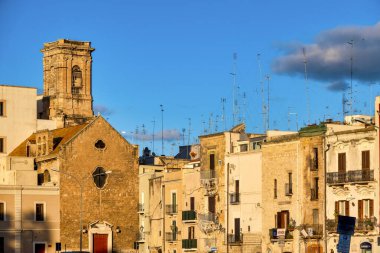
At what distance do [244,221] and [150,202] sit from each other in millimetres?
17540

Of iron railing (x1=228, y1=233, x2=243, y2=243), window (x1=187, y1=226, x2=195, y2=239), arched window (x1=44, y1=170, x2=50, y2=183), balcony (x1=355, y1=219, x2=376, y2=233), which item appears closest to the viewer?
balcony (x1=355, y1=219, x2=376, y2=233)

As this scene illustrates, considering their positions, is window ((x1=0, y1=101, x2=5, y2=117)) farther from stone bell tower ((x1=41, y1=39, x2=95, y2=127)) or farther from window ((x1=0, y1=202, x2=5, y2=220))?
stone bell tower ((x1=41, y1=39, x2=95, y2=127))

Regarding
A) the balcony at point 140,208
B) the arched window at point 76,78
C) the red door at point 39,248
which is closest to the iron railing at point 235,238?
the balcony at point 140,208

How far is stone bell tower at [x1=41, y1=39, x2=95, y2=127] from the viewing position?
125250 millimetres

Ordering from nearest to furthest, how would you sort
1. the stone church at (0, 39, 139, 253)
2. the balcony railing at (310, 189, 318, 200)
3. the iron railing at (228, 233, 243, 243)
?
the balcony railing at (310, 189, 318, 200) → the iron railing at (228, 233, 243, 243) → the stone church at (0, 39, 139, 253)

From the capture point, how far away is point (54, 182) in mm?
103375

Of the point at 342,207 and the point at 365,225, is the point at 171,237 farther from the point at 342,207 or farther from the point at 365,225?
the point at 365,225

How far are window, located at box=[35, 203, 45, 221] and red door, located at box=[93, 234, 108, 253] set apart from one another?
598cm

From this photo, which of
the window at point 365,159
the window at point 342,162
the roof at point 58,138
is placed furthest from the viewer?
the roof at point 58,138

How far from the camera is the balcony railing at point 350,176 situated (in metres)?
Result: 79.0

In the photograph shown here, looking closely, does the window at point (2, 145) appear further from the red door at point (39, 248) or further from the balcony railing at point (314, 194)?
the balcony railing at point (314, 194)

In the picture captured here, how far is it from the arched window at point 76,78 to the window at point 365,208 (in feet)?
179

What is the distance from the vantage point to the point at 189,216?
98.8m

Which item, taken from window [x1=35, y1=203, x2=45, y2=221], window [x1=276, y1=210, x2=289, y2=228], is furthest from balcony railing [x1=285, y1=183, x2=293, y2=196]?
window [x1=35, y1=203, x2=45, y2=221]
